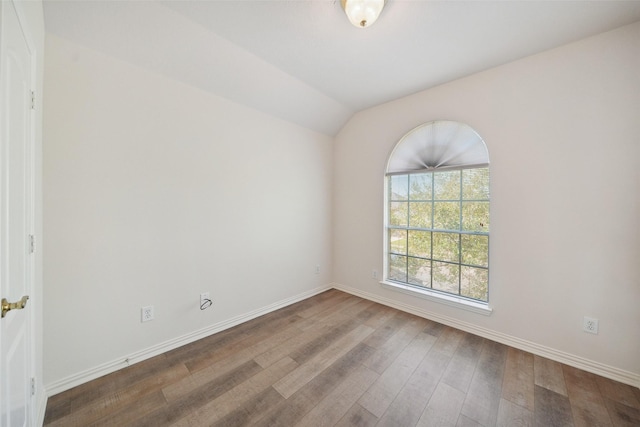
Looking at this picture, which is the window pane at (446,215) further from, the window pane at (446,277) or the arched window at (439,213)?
the window pane at (446,277)

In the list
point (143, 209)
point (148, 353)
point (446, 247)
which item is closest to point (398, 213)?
point (446, 247)

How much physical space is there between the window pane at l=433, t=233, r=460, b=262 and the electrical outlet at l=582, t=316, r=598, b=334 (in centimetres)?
100

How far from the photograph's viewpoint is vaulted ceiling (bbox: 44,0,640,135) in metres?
1.62

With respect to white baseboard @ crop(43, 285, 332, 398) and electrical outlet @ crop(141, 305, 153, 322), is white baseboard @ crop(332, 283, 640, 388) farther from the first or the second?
electrical outlet @ crop(141, 305, 153, 322)

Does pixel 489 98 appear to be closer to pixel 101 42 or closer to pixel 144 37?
pixel 144 37

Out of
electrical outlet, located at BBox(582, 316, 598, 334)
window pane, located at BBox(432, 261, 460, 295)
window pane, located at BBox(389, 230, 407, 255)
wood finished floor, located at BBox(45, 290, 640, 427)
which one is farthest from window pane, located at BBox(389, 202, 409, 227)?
electrical outlet, located at BBox(582, 316, 598, 334)

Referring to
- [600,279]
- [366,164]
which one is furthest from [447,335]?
[366,164]

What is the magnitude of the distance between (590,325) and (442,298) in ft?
3.56

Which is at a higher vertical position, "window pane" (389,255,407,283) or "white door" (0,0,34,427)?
"white door" (0,0,34,427)

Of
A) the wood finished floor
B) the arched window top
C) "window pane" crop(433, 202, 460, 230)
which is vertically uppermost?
the arched window top

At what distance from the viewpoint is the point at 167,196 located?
206cm

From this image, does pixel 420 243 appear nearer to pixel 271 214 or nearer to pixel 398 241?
pixel 398 241

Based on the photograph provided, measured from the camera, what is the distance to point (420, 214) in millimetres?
2877

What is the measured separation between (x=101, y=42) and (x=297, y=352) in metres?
2.87
